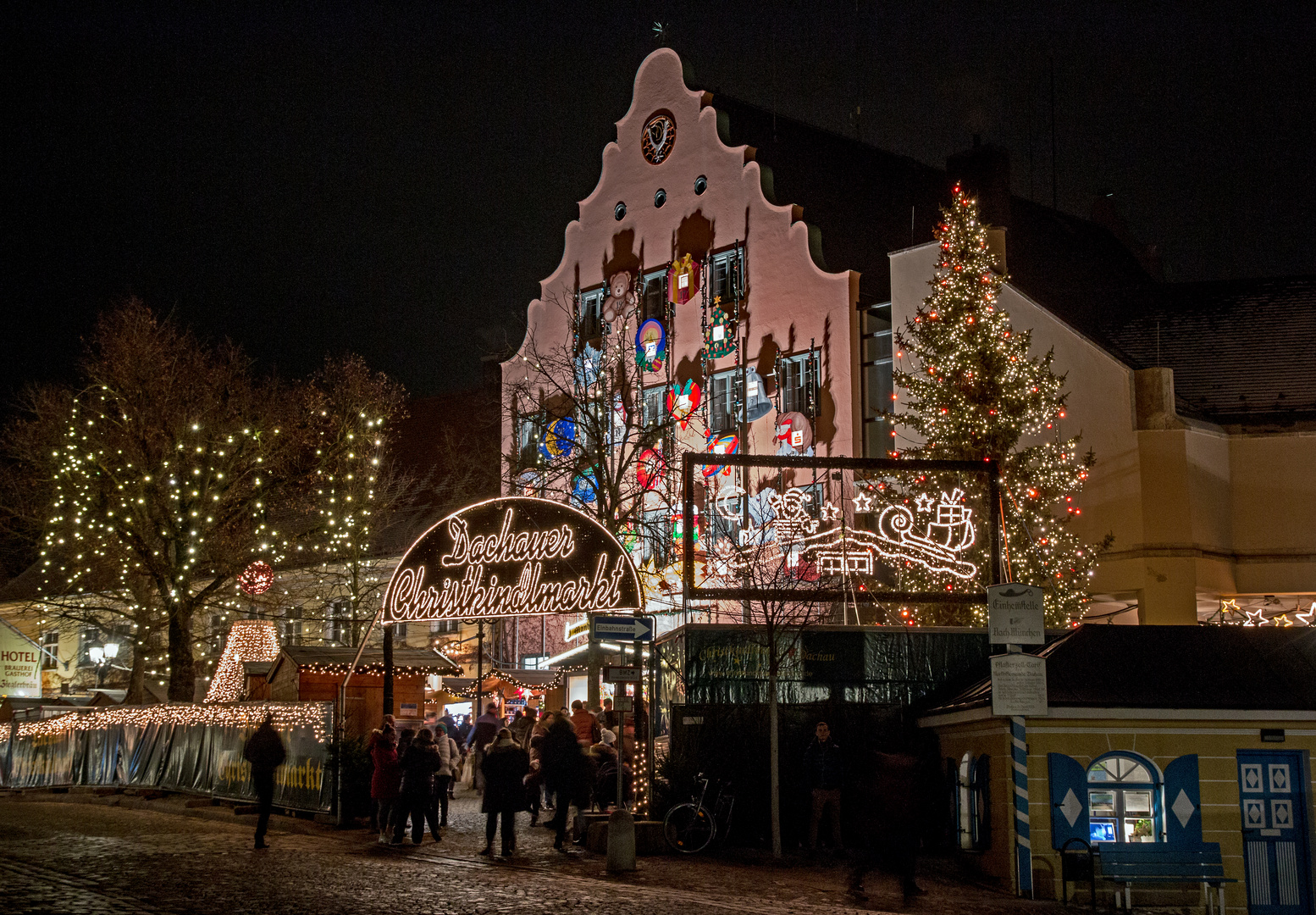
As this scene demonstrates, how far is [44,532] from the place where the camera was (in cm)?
3431

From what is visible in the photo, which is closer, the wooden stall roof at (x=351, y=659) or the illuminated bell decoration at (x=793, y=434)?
the wooden stall roof at (x=351, y=659)

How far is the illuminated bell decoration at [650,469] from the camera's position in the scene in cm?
3081

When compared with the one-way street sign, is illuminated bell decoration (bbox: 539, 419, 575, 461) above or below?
above

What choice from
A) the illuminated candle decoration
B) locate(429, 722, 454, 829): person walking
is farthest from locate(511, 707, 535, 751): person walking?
the illuminated candle decoration

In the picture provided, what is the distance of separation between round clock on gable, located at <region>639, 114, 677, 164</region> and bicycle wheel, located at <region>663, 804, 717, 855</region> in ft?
85.1

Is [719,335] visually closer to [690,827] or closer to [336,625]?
[336,625]

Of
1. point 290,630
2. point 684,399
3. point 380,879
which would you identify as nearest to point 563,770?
point 380,879

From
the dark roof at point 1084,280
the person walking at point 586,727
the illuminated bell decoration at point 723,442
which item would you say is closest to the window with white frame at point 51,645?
the illuminated bell decoration at point 723,442

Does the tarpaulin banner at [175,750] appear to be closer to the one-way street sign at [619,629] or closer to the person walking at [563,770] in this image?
the person walking at [563,770]

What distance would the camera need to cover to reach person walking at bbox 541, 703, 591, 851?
58.0 ft

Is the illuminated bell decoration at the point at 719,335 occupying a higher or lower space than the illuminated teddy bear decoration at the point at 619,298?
lower

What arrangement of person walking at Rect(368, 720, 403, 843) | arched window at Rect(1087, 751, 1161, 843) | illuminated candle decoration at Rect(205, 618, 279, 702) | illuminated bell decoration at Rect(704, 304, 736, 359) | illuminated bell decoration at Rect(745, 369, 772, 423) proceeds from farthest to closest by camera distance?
illuminated bell decoration at Rect(704, 304, 736, 359) < illuminated bell decoration at Rect(745, 369, 772, 423) < illuminated candle decoration at Rect(205, 618, 279, 702) < person walking at Rect(368, 720, 403, 843) < arched window at Rect(1087, 751, 1161, 843)

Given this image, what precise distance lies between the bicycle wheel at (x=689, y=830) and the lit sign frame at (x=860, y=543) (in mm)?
3144

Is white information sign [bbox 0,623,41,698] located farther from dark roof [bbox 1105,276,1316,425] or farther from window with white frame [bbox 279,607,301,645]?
dark roof [bbox 1105,276,1316,425]
